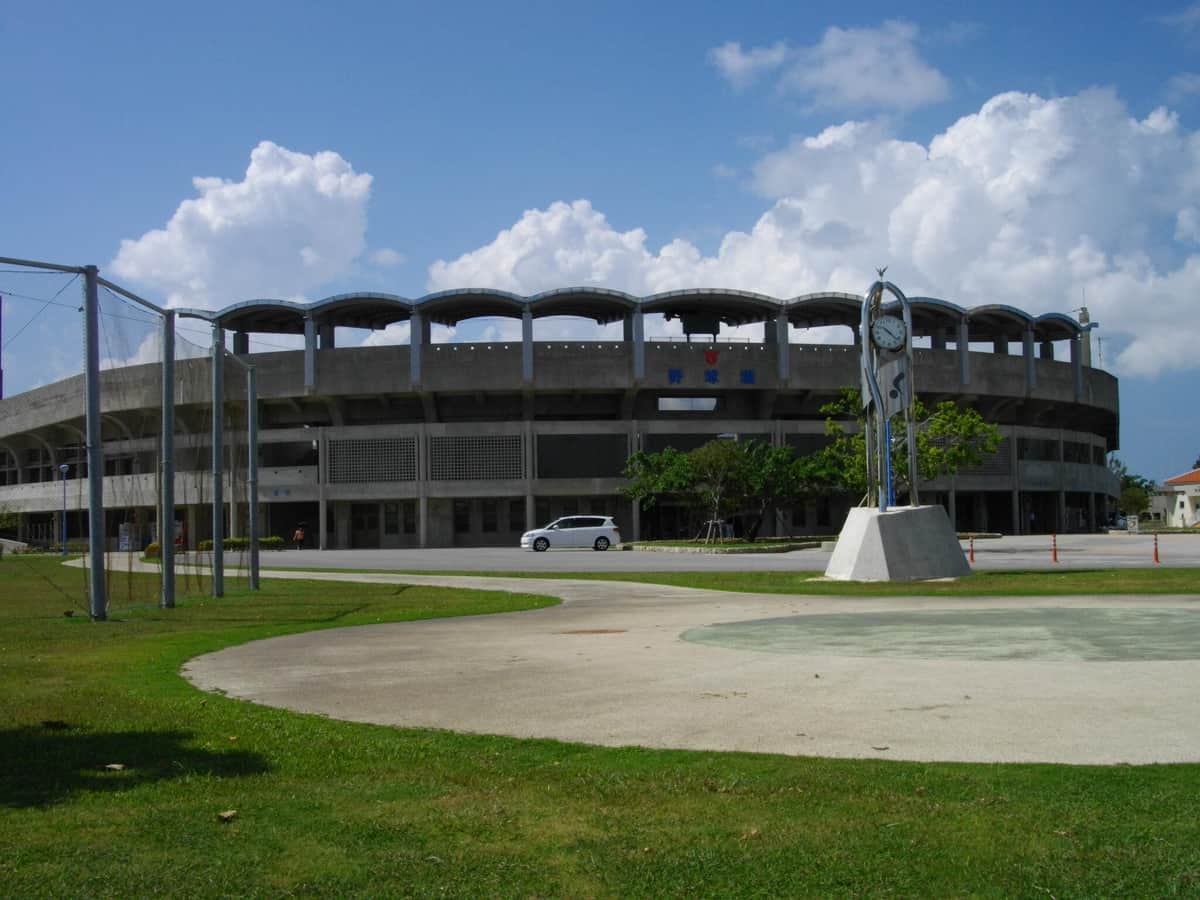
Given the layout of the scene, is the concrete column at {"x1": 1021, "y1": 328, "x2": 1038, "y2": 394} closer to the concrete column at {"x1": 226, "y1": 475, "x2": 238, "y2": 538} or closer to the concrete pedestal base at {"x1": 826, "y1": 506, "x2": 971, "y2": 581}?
the concrete column at {"x1": 226, "y1": 475, "x2": 238, "y2": 538}

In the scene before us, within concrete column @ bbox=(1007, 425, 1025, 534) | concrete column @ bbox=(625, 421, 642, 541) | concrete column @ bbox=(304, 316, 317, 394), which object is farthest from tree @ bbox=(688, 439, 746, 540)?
concrete column @ bbox=(1007, 425, 1025, 534)

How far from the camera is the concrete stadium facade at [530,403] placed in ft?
229

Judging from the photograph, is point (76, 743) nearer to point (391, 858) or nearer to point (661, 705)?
point (391, 858)

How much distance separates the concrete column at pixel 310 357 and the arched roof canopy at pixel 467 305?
22.0ft

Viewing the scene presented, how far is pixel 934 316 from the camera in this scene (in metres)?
75.9

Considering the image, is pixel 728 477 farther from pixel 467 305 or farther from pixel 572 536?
pixel 467 305

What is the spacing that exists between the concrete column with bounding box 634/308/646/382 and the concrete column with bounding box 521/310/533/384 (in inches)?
243

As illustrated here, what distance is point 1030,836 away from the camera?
508 centimetres

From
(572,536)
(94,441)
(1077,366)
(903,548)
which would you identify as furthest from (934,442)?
(94,441)

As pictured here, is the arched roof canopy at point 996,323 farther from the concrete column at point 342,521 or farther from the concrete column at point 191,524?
the concrete column at point 191,524

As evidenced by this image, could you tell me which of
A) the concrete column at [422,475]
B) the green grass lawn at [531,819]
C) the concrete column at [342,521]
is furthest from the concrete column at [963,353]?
the green grass lawn at [531,819]

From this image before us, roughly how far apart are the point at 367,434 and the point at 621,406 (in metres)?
15.7

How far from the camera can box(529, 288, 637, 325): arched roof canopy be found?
222 feet

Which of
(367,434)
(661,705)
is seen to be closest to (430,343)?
(367,434)
